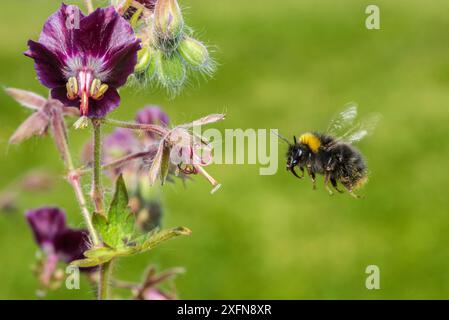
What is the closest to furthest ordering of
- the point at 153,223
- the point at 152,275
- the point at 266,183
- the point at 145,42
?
the point at 145,42 < the point at 152,275 < the point at 153,223 < the point at 266,183

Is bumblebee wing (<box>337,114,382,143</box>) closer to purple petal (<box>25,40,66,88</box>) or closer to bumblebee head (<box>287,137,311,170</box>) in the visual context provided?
bumblebee head (<box>287,137,311,170</box>)

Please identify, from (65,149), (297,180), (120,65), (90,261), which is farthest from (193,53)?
(297,180)

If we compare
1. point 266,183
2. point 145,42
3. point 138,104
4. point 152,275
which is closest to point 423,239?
point 266,183

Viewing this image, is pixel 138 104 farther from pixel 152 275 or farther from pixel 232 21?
pixel 152 275

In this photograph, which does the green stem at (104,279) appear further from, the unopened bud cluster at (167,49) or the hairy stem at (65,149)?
the unopened bud cluster at (167,49)

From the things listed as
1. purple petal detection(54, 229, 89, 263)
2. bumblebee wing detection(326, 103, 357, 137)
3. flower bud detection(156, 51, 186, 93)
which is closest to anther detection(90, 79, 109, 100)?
flower bud detection(156, 51, 186, 93)

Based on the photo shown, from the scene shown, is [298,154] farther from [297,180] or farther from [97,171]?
[297,180]

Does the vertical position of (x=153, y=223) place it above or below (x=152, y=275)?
above
